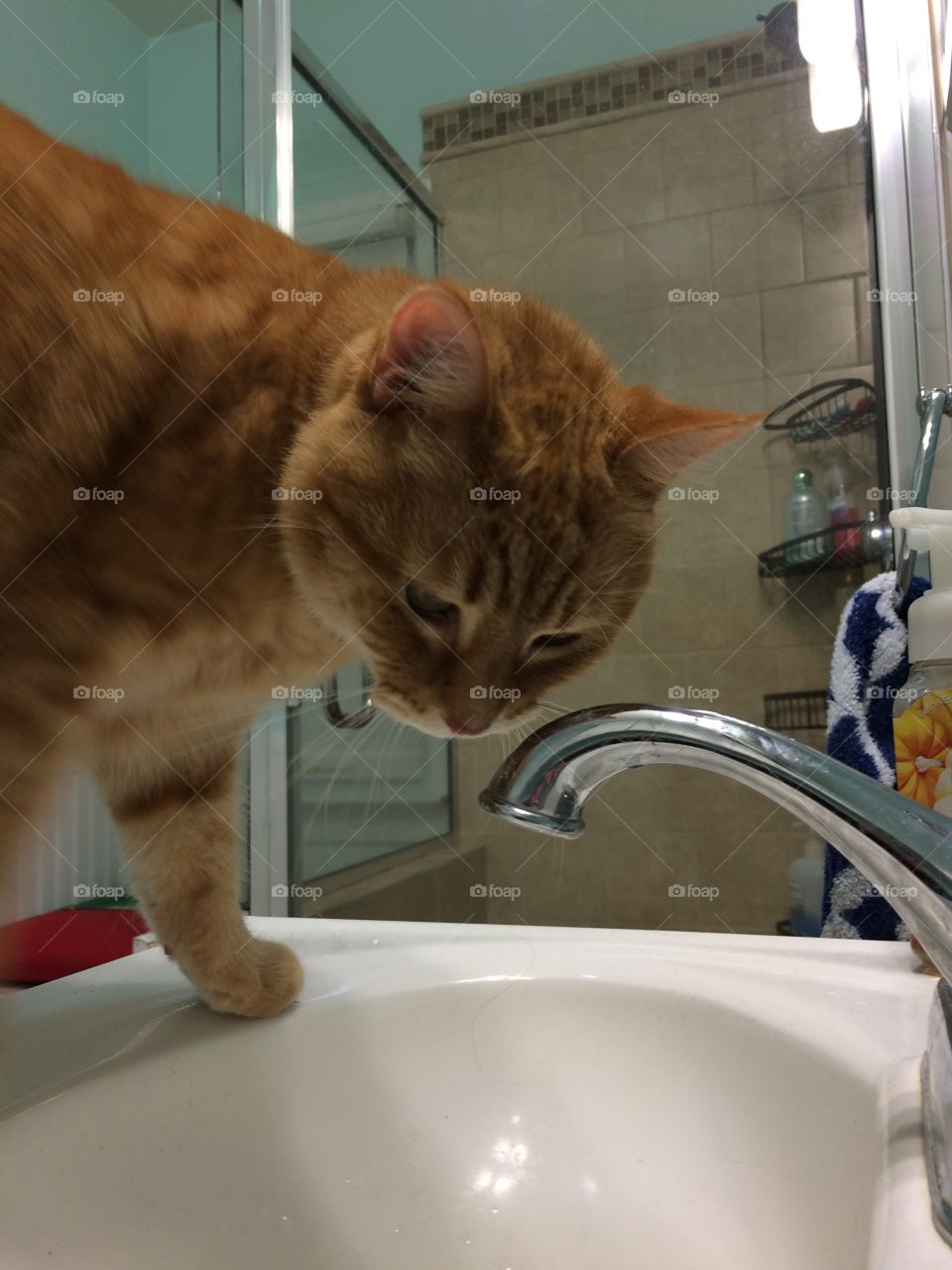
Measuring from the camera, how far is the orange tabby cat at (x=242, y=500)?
0.58m

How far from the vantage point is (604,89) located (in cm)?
176

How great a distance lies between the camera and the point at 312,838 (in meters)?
1.51

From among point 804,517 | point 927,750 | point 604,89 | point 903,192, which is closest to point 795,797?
point 927,750

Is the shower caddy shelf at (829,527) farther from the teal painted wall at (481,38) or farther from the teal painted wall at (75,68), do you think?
the teal painted wall at (75,68)

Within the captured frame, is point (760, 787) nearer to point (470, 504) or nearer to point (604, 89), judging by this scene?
point (470, 504)

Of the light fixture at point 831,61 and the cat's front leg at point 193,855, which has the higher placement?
the light fixture at point 831,61

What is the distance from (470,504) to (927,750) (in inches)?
15.4

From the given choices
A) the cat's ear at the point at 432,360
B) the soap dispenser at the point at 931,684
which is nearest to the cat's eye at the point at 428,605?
the cat's ear at the point at 432,360

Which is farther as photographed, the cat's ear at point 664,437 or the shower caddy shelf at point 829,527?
the shower caddy shelf at point 829,527

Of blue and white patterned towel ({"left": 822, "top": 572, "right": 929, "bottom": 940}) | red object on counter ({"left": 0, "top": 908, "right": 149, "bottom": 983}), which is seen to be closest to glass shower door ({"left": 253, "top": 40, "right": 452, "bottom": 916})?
red object on counter ({"left": 0, "top": 908, "right": 149, "bottom": 983})

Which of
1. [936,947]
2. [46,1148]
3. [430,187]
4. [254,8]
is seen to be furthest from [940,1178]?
[430,187]

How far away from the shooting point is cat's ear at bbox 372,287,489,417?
584mm

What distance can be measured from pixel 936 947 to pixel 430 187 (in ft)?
6.04

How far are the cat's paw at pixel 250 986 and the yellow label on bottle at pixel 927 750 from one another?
494 millimetres
